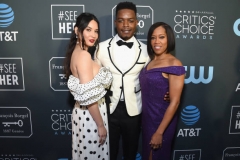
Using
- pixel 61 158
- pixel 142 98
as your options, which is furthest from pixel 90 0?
pixel 61 158

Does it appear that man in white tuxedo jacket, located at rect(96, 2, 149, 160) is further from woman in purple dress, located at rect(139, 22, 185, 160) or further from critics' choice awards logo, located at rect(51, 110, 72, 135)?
critics' choice awards logo, located at rect(51, 110, 72, 135)

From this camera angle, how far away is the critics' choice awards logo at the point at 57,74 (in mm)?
2092

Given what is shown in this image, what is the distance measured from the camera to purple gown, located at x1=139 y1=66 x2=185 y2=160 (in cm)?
152

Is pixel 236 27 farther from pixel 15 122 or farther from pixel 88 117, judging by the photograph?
pixel 15 122

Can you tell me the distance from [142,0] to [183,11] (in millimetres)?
426

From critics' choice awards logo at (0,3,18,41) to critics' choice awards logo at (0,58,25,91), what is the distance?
22 centimetres

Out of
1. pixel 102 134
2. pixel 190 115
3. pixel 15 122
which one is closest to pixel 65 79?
pixel 15 122

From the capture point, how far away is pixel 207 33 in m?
2.10

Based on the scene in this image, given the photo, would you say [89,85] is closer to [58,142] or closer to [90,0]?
[90,0]

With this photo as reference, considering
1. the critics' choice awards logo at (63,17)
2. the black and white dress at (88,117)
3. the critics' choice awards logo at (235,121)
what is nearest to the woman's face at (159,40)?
the black and white dress at (88,117)

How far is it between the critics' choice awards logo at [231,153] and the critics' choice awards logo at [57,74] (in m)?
1.97

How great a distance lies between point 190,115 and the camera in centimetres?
225

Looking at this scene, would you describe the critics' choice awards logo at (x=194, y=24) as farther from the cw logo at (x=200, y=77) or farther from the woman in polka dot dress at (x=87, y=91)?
the woman in polka dot dress at (x=87, y=91)

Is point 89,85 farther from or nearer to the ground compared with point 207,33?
nearer to the ground
